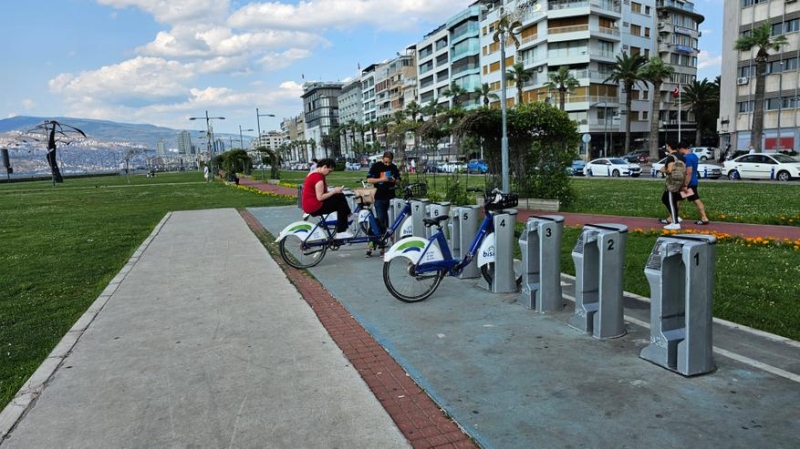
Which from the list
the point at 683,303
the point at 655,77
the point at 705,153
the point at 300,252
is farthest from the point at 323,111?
the point at 683,303

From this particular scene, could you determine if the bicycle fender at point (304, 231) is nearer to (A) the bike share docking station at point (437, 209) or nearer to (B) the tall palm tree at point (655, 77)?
(A) the bike share docking station at point (437, 209)

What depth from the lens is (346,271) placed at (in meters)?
8.06

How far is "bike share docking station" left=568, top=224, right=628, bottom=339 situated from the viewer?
4762 millimetres

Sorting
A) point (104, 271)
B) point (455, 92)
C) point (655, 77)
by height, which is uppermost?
point (455, 92)

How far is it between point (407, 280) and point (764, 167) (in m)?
26.8

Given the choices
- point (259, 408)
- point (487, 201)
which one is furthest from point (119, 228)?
point (259, 408)

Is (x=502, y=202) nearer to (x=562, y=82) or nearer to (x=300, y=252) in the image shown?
(x=300, y=252)

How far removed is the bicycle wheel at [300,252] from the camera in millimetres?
8352

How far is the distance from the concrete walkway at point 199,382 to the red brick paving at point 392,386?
9 cm

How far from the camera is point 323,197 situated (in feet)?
27.1

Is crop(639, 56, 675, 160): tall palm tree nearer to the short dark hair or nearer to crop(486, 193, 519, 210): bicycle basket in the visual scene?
the short dark hair

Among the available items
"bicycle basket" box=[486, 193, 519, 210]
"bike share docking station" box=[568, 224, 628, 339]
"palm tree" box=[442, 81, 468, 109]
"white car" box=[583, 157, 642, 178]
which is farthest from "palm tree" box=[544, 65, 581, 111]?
"bike share docking station" box=[568, 224, 628, 339]

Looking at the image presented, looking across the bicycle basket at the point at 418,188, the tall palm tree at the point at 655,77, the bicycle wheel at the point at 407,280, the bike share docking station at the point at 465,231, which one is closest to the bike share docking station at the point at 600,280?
the bicycle wheel at the point at 407,280

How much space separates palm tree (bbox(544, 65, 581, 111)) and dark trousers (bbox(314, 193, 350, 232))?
5376 centimetres
